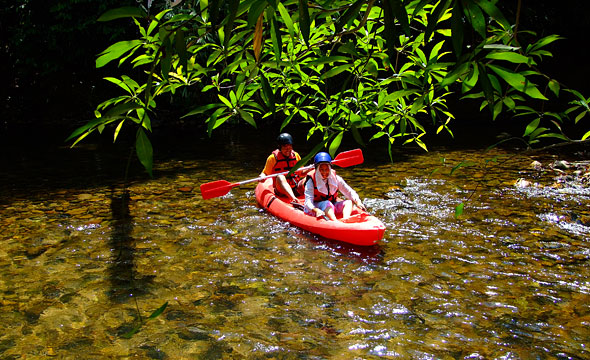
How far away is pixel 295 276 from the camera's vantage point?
4973 millimetres

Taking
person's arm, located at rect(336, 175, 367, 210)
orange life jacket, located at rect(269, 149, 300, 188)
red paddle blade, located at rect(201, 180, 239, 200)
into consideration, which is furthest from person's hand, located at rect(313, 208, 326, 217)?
red paddle blade, located at rect(201, 180, 239, 200)

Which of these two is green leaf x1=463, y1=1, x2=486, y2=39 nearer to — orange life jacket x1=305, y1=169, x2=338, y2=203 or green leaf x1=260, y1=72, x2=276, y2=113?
green leaf x1=260, y1=72, x2=276, y2=113

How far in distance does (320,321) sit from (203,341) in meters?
0.98

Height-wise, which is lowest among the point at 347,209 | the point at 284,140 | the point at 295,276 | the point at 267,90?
the point at 295,276

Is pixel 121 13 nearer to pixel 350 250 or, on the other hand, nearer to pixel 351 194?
pixel 350 250

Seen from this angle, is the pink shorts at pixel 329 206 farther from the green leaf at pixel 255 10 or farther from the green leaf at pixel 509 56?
the green leaf at pixel 255 10

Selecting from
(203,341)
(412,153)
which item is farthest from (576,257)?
(412,153)

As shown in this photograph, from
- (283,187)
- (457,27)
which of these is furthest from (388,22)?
(283,187)

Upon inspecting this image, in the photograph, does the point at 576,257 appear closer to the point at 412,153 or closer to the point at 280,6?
the point at 280,6

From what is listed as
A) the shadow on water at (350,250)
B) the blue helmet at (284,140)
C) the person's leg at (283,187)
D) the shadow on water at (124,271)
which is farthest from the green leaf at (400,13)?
the blue helmet at (284,140)

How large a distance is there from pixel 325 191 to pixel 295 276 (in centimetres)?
178

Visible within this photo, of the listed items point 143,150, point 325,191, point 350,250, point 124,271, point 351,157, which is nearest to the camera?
point 143,150

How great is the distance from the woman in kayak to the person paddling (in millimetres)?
771

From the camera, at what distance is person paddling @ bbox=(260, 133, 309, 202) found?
7.34 meters
